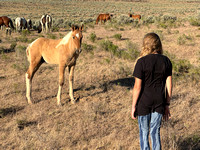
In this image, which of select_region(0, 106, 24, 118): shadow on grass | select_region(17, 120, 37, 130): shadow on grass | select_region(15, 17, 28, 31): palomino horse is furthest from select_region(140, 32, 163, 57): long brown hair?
select_region(15, 17, 28, 31): palomino horse

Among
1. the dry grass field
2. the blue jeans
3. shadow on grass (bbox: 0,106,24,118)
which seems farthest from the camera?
shadow on grass (bbox: 0,106,24,118)

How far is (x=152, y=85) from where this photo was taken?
2.60 meters

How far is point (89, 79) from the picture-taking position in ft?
24.2

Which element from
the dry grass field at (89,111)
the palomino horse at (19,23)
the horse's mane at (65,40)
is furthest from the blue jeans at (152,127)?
the palomino horse at (19,23)

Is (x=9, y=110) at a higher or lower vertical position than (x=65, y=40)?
lower

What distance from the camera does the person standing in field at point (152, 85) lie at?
8.29 ft

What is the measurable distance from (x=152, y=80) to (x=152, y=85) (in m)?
0.07

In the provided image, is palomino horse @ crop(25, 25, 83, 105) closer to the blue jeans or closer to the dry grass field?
the dry grass field

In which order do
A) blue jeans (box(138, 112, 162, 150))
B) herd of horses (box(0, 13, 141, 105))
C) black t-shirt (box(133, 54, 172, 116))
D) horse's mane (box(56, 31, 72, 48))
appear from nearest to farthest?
1. black t-shirt (box(133, 54, 172, 116))
2. blue jeans (box(138, 112, 162, 150))
3. herd of horses (box(0, 13, 141, 105))
4. horse's mane (box(56, 31, 72, 48))

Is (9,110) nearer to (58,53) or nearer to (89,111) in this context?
(58,53)

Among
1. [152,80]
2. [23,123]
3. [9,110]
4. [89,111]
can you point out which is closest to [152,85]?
[152,80]

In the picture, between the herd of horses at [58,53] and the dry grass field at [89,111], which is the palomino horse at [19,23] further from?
the herd of horses at [58,53]

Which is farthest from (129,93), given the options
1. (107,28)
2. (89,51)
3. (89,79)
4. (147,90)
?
(107,28)

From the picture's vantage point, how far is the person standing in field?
2525 millimetres
